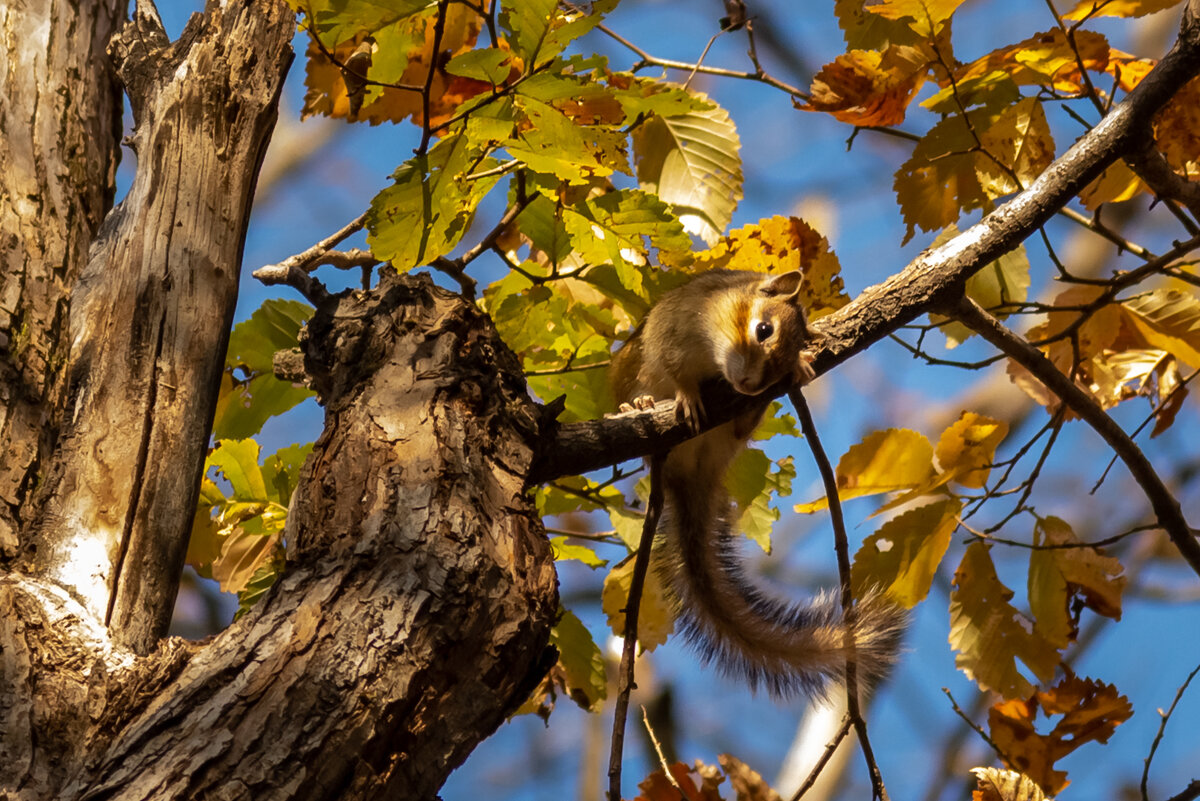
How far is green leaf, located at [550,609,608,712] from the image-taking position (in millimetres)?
2244

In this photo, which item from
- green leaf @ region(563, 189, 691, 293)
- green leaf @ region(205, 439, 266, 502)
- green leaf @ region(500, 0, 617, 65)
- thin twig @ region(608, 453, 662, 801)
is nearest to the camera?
green leaf @ region(500, 0, 617, 65)

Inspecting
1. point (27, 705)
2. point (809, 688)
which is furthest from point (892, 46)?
point (27, 705)

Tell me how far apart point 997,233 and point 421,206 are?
1.26 meters

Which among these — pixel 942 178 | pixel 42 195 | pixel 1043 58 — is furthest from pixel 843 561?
pixel 42 195

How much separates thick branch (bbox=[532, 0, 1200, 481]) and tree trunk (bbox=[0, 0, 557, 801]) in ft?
1.73

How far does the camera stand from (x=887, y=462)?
213cm

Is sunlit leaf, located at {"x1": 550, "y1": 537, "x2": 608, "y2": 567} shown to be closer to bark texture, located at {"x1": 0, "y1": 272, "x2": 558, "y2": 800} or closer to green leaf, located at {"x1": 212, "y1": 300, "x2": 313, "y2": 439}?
bark texture, located at {"x1": 0, "y1": 272, "x2": 558, "y2": 800}

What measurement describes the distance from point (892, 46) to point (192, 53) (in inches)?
58.3

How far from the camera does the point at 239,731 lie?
136 cm

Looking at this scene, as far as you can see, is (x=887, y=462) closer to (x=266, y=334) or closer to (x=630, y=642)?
(x=630, y=642)

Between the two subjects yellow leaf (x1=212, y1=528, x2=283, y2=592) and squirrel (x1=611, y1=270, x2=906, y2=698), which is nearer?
yellow leaf (x1=212, y1=528, x2=283, y2=592)

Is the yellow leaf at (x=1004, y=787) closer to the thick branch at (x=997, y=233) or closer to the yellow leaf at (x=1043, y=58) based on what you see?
the thick branch at (x=997, y=233)

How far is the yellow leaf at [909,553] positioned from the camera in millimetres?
2113

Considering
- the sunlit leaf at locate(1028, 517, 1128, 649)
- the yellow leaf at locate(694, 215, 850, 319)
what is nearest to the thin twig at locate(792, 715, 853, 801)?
the sunlit leaf at locate(1028, 517, 1128, 649)
